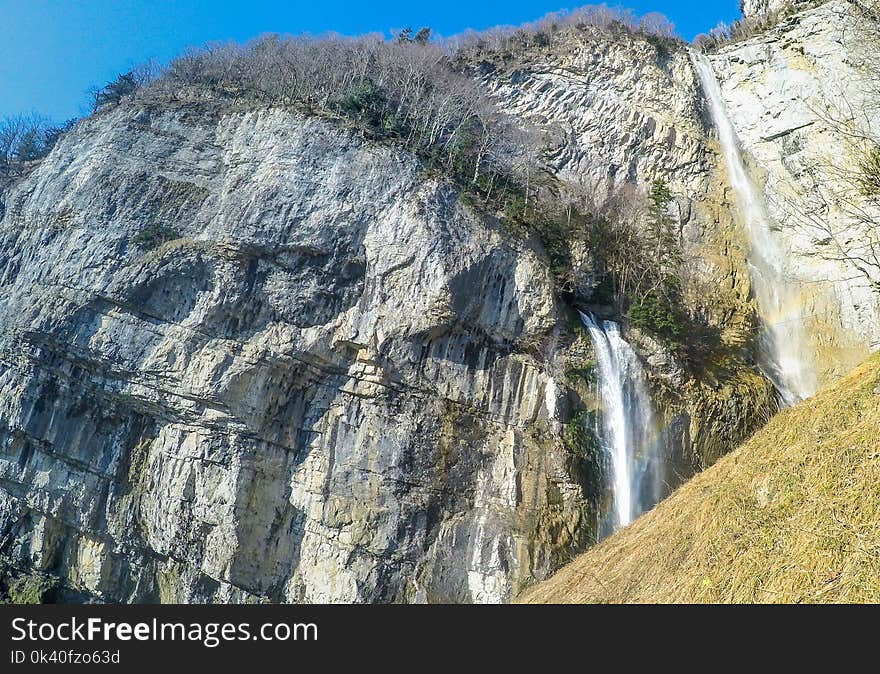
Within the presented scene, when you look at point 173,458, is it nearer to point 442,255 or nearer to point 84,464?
point 84,464

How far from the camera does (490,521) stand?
16172 millimetres

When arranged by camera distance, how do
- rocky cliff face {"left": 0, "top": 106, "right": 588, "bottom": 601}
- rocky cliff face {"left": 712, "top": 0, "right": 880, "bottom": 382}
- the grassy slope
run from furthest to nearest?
1. rocky cliff face {"left": 712, "top": 0, "right": 880, "bottom": 382}
2. rocky cliff face {"left": 0, "top": 106, "right": 588, "bottom": 601}
3. the grassy slope

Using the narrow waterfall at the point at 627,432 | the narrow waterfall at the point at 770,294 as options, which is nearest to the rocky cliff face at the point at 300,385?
the narrow waterfall at the point at 627,432

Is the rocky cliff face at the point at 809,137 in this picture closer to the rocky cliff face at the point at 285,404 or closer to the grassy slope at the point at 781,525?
the rocky cliff face at the point at 285,404

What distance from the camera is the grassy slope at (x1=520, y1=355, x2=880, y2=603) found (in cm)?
564

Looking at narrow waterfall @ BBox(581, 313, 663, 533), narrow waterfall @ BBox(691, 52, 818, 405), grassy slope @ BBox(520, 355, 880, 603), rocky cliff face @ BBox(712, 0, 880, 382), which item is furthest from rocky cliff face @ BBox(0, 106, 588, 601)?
rocky cliff face @ BBox(712, 0, 880, 382)

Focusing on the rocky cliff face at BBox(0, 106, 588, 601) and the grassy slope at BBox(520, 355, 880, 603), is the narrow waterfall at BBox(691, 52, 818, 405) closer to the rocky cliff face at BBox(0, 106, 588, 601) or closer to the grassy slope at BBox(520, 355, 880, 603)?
the rocky cliff face at BBox(0, 106, 588, 601)

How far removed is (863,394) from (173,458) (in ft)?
52.5

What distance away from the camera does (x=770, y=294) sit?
21719 millimetres

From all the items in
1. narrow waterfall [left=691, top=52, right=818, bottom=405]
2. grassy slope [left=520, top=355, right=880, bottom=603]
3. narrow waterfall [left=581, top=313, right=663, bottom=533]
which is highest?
narrow waterfall [left=691, top=52, right=818, bottom=405]

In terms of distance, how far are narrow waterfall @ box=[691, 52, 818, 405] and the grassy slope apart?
38.7 ft

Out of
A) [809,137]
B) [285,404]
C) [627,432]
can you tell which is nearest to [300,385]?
[285,404]

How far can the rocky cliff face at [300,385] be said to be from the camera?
16.4 metres

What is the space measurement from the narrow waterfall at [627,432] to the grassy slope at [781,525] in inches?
250
